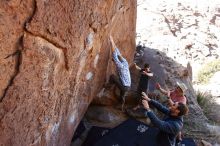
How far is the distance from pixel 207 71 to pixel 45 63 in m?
11.2

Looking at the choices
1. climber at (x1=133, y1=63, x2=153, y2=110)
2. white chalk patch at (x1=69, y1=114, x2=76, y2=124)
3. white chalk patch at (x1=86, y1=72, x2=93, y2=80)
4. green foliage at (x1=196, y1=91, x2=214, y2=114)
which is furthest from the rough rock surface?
white chalk patch at (x1=69, y1=114, x2=76, y2=124)

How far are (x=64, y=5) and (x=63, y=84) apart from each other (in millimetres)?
1322

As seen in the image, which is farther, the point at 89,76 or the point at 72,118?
the point at 89,76

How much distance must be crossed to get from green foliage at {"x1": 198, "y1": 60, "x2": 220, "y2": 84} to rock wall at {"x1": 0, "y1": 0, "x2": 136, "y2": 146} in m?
8.86

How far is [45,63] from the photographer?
18.7 feet

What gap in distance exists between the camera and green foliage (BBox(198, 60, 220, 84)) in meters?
15.5

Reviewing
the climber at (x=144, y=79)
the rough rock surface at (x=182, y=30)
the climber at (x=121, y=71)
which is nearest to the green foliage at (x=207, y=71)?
the rough rock surface at (x=182, y=30)

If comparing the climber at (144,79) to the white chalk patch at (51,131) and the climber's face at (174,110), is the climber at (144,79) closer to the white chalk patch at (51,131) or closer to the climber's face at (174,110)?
the climber's face at (174,110)

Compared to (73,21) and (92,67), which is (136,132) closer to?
(92,67)

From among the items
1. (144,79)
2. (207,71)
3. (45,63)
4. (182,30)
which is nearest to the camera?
(45,63)

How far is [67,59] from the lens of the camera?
20.4 feet

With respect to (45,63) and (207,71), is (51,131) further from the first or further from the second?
(207,71)

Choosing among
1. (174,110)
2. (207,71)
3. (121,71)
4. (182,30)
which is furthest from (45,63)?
(182,30)

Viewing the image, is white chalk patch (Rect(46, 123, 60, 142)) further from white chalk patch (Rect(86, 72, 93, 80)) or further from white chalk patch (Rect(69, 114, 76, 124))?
white chalk patch (Rect(86, 72, 93, 80))
